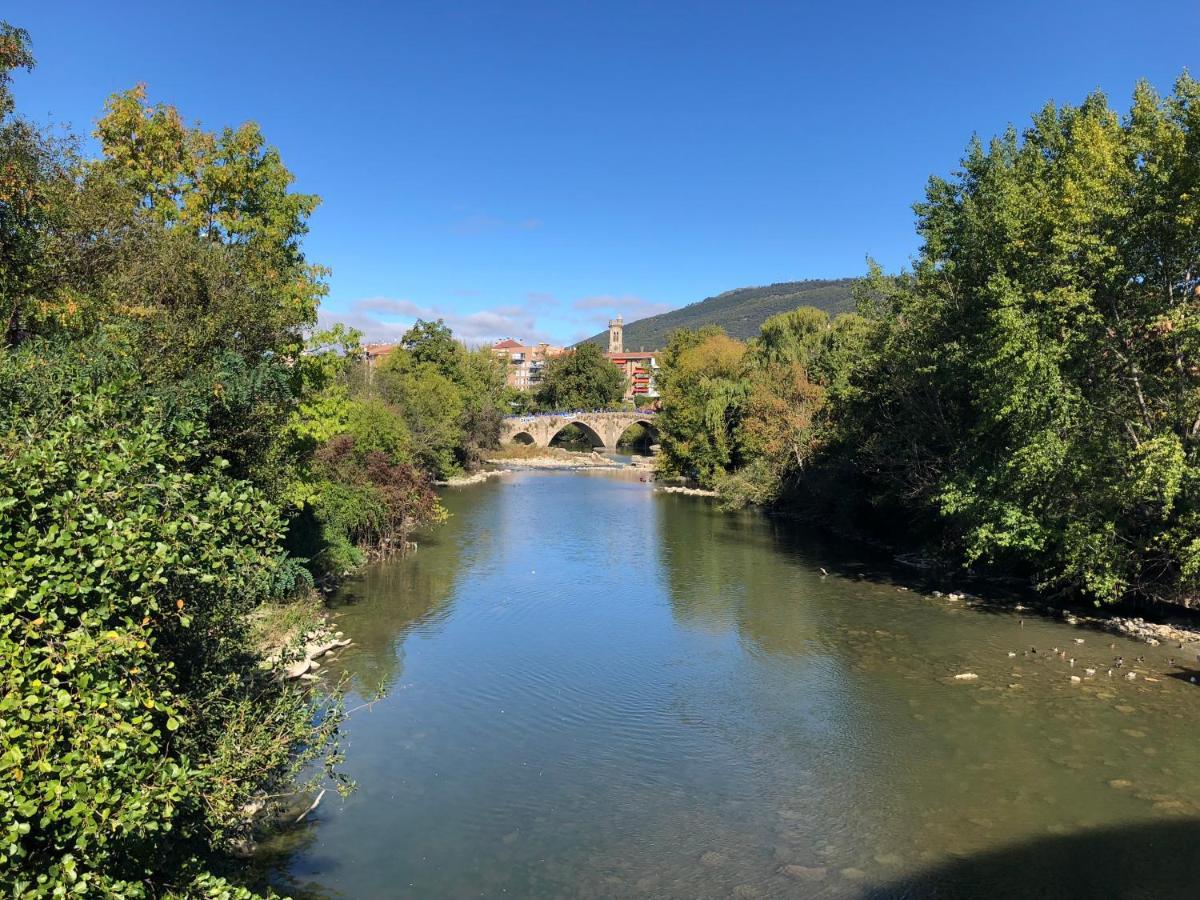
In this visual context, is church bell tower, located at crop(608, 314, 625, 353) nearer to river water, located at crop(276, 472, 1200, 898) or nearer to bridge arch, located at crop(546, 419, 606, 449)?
bridge arch, located at crop(546, 419, 606, 449)

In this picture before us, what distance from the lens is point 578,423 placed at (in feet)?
290

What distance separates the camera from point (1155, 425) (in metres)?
18.5

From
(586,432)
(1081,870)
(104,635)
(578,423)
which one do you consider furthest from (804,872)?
(586,432)

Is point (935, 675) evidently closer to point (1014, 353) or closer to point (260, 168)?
point (1014, 353)

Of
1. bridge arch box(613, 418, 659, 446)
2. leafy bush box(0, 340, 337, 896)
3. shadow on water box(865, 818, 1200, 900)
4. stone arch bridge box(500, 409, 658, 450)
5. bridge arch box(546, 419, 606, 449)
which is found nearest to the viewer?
leafy bush box(0, 340, 337, 896)

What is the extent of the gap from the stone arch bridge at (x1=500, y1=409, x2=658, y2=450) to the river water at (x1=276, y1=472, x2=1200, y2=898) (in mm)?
59104

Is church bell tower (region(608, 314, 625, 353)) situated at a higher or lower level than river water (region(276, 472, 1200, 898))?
higher

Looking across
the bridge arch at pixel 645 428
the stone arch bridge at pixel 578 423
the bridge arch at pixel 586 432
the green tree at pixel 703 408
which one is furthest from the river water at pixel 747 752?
the bridge arch at pixel 645 428

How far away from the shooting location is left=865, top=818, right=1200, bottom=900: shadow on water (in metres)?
9.32

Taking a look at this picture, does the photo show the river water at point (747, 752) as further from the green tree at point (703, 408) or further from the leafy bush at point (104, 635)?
the green tree at point (703, 408)

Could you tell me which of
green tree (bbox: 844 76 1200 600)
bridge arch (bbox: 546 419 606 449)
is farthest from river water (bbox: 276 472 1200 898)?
bridge arch (bbox: 546 419 606 449)

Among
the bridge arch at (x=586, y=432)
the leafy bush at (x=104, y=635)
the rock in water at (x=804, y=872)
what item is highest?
the bridge arch at (x=586, y=432)

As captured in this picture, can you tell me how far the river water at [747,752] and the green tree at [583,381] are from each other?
77.6 meters

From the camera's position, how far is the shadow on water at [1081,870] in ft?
30.6
